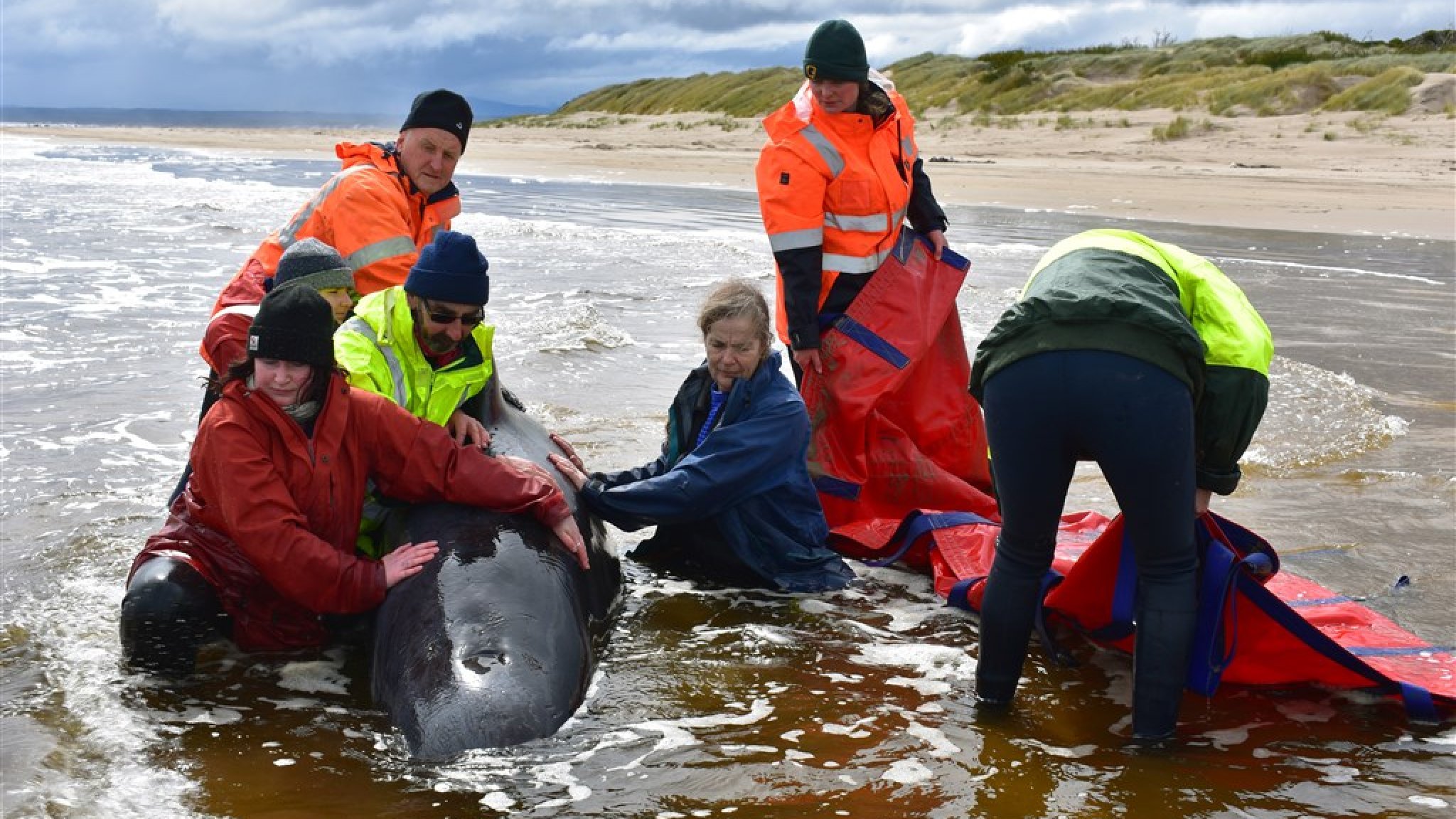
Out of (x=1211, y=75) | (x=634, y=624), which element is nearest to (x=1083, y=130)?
(x=1211, y=75)

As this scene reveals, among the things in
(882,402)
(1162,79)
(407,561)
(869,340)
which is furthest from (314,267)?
(1162,79)

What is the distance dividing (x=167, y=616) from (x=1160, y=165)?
22.3 meters

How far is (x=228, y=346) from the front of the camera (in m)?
5.48

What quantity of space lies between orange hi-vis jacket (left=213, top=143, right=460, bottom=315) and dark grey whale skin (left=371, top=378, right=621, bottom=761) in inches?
50.9

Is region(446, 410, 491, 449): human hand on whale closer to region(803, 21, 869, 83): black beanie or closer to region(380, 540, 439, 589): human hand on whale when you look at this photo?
region(380, 540, 439, 589): human hand on whale

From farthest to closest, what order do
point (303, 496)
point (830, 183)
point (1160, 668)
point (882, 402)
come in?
point (882, 402) < point (830, 183) < point (303, 496) < point (1160, 668)

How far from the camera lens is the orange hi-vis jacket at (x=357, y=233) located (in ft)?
19.4

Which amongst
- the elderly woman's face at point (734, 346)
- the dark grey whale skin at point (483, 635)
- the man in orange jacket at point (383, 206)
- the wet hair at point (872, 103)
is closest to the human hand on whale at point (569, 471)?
the dark grey whale skin at point (483, 635)

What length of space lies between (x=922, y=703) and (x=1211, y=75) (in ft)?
99.3

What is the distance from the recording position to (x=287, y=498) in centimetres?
457

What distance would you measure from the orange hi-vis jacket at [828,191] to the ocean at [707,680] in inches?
54.0

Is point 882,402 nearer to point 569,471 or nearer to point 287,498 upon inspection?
point 569,471

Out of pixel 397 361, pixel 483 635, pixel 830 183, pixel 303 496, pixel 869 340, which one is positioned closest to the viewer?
pixel 483 635

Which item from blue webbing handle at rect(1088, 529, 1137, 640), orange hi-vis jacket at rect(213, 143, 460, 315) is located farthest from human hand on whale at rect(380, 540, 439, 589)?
blue webbing handle at rect(1088, 529, 1137, 640)
